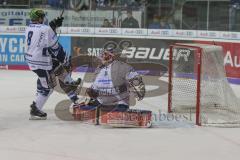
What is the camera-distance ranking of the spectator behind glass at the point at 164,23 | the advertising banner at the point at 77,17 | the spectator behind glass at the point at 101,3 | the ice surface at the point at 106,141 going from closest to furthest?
the ice surface at the point at 106,141, the spectator behind glass at the point at 164,23, the advertising banner at the point at 77,17, the spectator behind glass at the point at 101,3

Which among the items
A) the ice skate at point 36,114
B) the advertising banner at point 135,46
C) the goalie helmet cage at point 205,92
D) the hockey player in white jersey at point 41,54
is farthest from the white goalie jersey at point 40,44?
the advertising banner at point 135,46

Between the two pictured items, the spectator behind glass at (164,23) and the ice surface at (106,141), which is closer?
A: the ice surface at (106,141)

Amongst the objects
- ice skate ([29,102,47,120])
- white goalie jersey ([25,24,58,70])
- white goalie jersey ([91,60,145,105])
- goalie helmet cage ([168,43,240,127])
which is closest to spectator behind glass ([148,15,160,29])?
goalie helmet cage ([168,43,240,127])

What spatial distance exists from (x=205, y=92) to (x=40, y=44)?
7.81 feet

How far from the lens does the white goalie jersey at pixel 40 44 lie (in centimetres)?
841

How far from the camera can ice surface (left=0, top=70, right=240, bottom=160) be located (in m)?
6.28

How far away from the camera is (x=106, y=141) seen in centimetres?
700

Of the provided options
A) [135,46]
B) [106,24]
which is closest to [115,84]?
[135,46]

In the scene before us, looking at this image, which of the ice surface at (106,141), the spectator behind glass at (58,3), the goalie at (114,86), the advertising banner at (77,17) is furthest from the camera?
the spectator behind glass at (58,3)

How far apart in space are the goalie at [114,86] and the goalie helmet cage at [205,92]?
35.3 inches

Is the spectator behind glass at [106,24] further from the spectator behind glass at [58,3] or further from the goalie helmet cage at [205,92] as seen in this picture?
the goalie helmet cage at [205,92]

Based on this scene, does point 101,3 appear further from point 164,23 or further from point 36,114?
point 36,114

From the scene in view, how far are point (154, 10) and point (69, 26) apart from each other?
2138 mm

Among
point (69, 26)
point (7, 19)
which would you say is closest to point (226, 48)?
point (69, 26)
